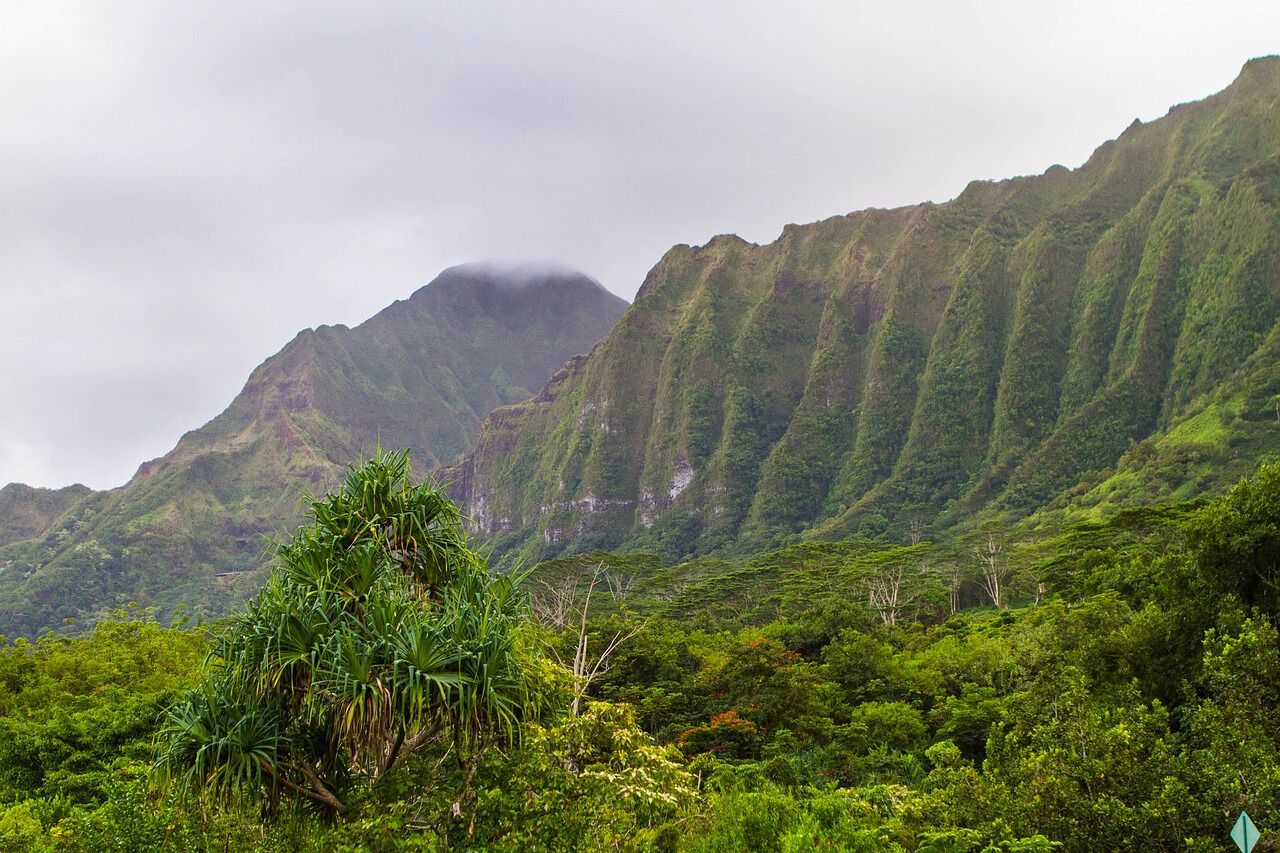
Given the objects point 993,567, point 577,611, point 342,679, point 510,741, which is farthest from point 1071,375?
point 342,679

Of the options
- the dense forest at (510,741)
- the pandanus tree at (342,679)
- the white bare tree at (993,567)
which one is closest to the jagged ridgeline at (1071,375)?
the white bare tree at (993,567)

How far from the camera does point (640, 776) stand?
985cm

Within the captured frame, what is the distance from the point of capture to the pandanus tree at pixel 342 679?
8.28 meters

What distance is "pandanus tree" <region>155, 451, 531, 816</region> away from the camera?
8.28 metres

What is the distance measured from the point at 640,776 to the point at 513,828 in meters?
2.01

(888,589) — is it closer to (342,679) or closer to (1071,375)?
(342,679)

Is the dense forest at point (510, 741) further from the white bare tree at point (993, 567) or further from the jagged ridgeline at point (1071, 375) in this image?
the jagged ridgeline at point (1071, 375)

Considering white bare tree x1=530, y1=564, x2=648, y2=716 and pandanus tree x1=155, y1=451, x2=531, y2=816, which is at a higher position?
pandanus tree x1=155, y1=451, x2=531, y2=816

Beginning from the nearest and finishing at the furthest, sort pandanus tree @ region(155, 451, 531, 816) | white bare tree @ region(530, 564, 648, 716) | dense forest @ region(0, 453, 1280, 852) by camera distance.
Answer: pandanus tree @ region(155, 451, 531, 816), dense forest @ region(0, 453, 1280, 852), white bare tree @ region(530, 564, 648, 716)

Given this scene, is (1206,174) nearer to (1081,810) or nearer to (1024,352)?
(1024,352)

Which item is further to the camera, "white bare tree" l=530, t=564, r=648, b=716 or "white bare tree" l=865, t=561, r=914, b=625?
"white bare tree" l=865, t=561, r=914, b=625

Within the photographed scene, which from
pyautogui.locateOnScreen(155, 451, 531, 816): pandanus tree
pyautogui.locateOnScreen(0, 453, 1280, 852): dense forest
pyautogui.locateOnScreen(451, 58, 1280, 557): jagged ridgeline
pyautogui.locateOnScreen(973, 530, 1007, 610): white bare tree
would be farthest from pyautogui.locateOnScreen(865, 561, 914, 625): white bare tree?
pyautogui.locateOnScreen(155, 451, 531, 816): pandanus tree

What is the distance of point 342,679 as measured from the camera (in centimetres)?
820

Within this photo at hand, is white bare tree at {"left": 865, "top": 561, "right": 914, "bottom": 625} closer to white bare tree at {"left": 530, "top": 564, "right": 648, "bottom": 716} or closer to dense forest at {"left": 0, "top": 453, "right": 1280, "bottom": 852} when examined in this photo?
white bare tree at {"left": 530, "top": 564, "right": 648, "bottom": 716}
